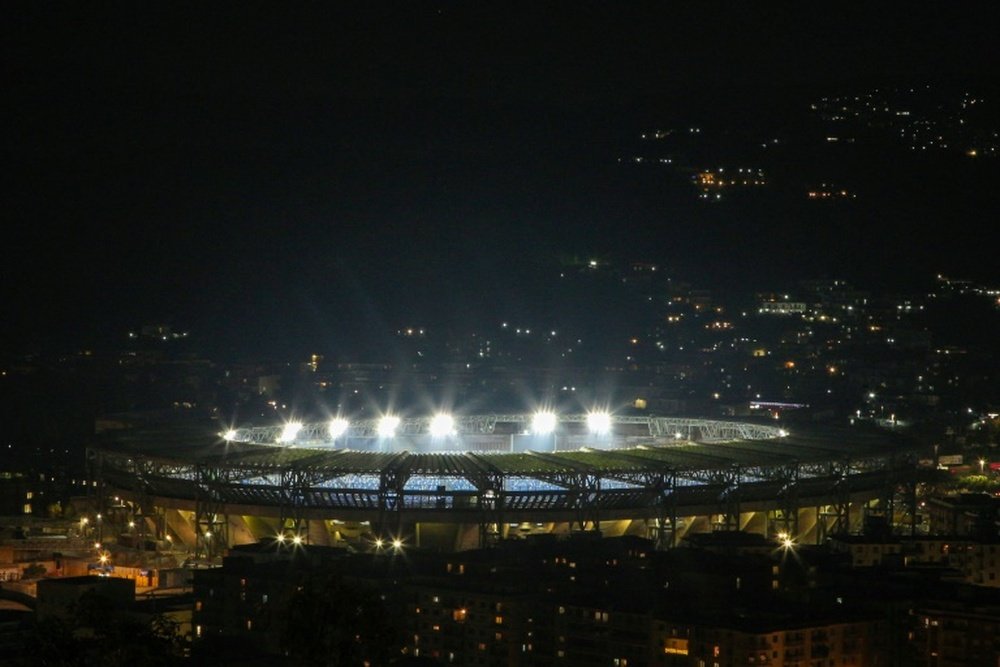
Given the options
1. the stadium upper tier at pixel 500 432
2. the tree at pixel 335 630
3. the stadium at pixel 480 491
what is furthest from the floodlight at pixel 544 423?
the tree at pixel 335 630

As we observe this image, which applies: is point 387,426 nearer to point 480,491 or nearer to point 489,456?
point 489,456

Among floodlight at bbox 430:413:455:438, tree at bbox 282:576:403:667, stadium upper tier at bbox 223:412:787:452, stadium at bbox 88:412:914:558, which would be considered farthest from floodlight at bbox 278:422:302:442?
tree at bbox 282:576:403:667

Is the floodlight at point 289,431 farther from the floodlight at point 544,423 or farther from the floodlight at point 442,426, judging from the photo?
the floodlight at point 544,423

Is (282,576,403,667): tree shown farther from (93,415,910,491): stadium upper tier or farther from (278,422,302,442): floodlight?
(278,422,302,442): floodlight

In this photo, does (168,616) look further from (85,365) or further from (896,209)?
(896,209)

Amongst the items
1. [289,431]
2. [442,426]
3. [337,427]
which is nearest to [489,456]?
[289,431]

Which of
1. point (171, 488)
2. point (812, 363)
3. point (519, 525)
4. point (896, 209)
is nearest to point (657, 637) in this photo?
point (519, 525)
